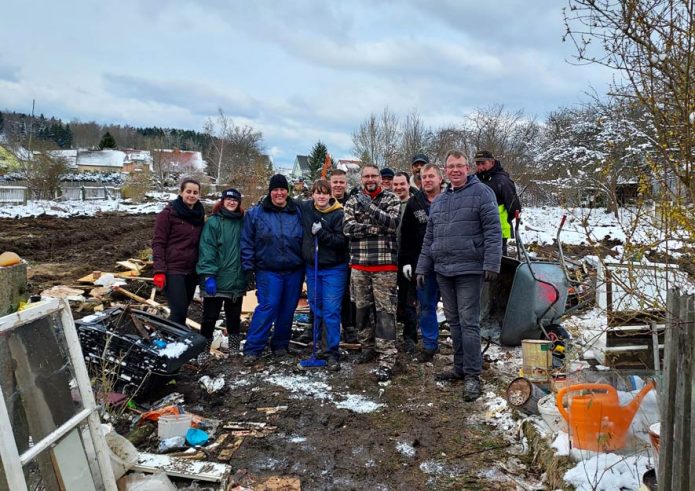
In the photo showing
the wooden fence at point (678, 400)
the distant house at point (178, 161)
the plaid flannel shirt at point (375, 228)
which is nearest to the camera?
the wooden fence at point (678, 400)

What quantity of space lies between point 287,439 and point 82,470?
1.62m

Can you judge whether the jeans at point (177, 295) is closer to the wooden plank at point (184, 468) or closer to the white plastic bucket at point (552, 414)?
the wooden plank at point (184, 468)

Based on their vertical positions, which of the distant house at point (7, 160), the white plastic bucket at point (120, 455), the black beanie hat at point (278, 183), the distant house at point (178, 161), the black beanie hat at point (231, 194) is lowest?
the white plastic bucket at point (120, 455)

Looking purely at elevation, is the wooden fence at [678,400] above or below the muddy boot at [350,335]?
above

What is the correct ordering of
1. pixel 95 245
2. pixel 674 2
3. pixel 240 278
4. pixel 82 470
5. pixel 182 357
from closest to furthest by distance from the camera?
pixel 674 2
pixel 82 470
pixel 182 357
pixel 240 278
pixel 95 245

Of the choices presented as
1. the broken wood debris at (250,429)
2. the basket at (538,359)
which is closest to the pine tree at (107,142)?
the broken wood debris at (250,429)

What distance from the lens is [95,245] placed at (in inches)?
573

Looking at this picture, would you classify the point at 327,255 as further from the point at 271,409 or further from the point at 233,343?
the point at 271,409

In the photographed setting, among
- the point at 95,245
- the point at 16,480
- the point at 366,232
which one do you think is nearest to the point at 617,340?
the point at 366,232

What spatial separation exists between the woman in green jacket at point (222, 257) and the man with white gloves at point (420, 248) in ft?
5.96

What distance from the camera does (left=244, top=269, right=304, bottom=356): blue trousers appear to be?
546cm

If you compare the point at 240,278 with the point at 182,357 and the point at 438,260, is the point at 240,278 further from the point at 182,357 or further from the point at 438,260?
the point at 438,260

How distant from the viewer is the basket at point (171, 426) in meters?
3.68

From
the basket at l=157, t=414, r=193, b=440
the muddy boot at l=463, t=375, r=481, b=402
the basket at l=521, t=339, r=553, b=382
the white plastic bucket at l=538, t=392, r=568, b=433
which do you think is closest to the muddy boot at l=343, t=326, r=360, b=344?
the muddy boot at l=463, t=375, r=481, b=402
